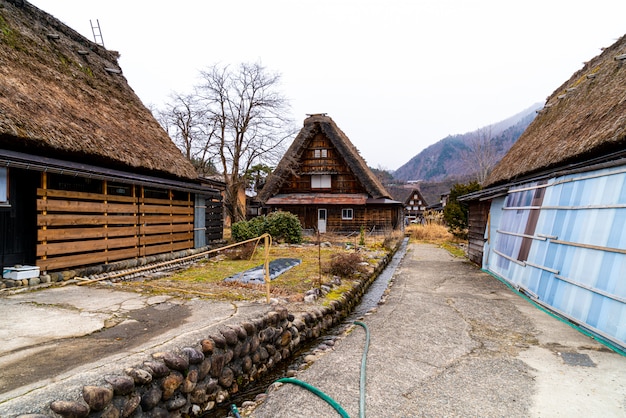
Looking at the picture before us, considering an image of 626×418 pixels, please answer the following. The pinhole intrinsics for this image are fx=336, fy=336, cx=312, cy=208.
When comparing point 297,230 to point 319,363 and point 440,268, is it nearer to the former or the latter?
point 440,268

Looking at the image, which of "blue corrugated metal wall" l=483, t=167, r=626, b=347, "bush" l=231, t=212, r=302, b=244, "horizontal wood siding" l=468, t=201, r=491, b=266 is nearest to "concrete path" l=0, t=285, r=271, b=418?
"blue corrugated metal wall" l=483, t=167, r=626, b=347

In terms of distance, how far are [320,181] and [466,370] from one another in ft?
68.1

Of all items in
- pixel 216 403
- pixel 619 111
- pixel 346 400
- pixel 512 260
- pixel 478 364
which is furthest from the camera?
pixel 512 260

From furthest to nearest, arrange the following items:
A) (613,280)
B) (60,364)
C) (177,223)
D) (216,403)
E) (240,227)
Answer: (240,227), (177,223), (613,280), (216,403), (60,364)

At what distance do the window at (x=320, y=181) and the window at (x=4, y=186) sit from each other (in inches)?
761

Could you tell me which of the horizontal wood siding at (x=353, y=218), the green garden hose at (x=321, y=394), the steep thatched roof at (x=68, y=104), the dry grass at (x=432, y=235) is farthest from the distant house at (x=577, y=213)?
the dry grass at (x=432, y=235)

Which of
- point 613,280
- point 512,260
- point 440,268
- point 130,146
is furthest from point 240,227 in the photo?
point 613,280

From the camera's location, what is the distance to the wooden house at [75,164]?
692 centimetres

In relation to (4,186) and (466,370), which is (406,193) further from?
(4,186)

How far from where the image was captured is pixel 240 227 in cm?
1678

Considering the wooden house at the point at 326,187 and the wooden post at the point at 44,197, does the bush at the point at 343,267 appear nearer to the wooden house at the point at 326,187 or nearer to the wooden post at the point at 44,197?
the wooden post at the point at 44,197

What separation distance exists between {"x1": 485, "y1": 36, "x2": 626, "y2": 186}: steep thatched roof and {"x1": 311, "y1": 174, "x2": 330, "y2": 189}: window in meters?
13.5

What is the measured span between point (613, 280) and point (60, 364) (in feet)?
23.4

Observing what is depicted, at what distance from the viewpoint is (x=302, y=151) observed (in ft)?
80.2
